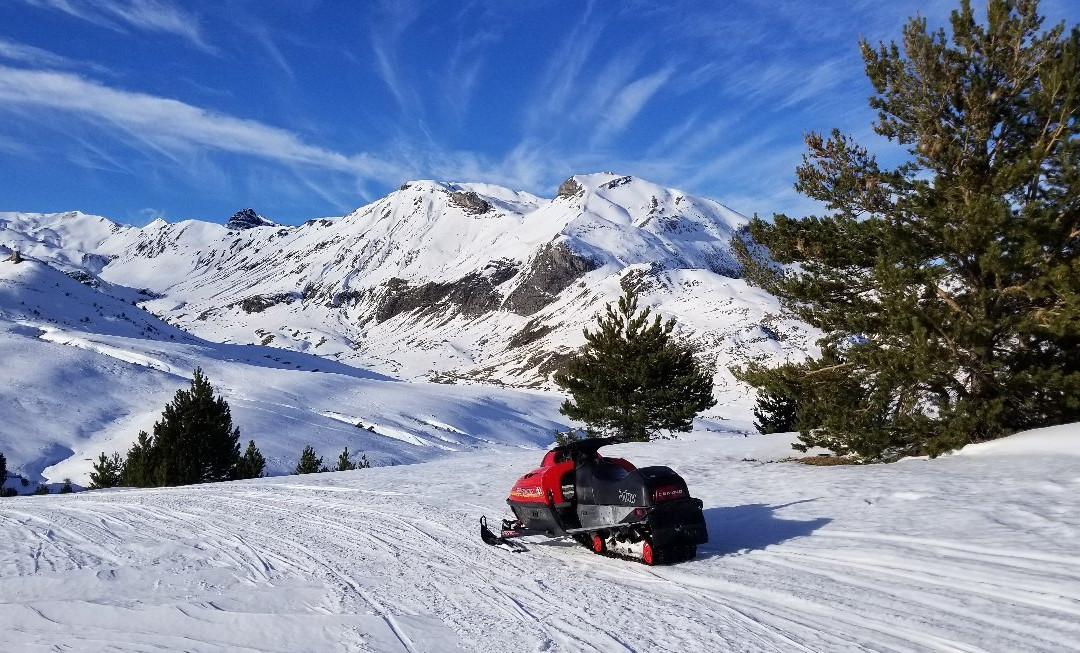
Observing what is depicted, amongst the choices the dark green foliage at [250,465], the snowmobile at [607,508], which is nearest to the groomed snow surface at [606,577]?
the snowmobile at [607,508]

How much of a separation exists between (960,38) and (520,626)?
1366 centimetres

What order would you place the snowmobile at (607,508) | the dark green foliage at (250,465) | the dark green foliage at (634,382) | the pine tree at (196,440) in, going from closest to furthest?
the snowmobile at (607,508), the dark green foliage at (634,382), the pine tree at (196,440), the dark green foliage at (250,465)

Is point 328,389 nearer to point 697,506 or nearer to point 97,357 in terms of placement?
point 97,357

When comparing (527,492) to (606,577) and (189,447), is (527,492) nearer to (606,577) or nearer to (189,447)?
(606,577)

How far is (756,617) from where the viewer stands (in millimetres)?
6234

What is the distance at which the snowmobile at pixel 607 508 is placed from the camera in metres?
8.10

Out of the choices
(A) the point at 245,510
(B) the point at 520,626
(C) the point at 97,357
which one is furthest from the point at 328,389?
(B) the point at 520,626

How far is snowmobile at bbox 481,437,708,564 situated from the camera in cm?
810

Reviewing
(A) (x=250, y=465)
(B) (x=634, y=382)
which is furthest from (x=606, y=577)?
(A) (x=250, y=465)

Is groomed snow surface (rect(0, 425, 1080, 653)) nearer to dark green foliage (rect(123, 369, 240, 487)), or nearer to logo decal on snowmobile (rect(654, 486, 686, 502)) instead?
logo decal on snowmobile (rect(654, 486, 686, 502))

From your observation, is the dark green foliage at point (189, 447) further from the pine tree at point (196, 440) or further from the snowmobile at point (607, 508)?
the snowmobile at point (607, 508)

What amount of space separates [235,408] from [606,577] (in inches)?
1926

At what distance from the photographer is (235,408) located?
2019 inches

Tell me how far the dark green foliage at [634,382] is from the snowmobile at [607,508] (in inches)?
642
